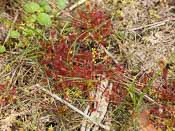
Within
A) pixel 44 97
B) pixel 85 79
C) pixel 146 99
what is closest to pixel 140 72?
pixel 146 99

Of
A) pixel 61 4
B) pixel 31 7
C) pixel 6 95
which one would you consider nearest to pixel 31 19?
pixel 31 7

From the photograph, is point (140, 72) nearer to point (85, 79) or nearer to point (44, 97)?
point (85, 79)

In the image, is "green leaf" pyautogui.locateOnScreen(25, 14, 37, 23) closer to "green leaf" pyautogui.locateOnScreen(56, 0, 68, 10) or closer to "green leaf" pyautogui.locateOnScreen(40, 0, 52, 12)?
"green leaf" pyautogui.locateOnScreen(40, 0, 52, 12)

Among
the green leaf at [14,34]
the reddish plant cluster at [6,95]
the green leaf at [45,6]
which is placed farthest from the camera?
the green leaf at [45,6]

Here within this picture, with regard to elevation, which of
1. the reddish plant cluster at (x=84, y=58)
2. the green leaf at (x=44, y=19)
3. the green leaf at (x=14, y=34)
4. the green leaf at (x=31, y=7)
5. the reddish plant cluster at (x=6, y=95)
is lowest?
the reddish plant cluster at (x=6, y=95)

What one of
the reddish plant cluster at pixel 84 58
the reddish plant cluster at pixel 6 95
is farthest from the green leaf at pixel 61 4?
the reddish plant cluster at pixel 6 95

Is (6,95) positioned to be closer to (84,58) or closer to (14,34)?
(14,34)

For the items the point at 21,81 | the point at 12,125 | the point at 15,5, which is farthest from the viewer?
the point at 15,5

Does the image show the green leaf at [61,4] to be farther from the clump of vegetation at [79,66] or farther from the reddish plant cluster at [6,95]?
the reddish plant cluster at [6,95]

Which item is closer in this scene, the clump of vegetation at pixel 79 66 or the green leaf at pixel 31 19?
the clump of vegetation at pixel 79 66

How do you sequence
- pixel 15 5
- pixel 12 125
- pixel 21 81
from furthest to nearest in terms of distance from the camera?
pixel 15 5 → pixel 21 81 → pixel 12 125
